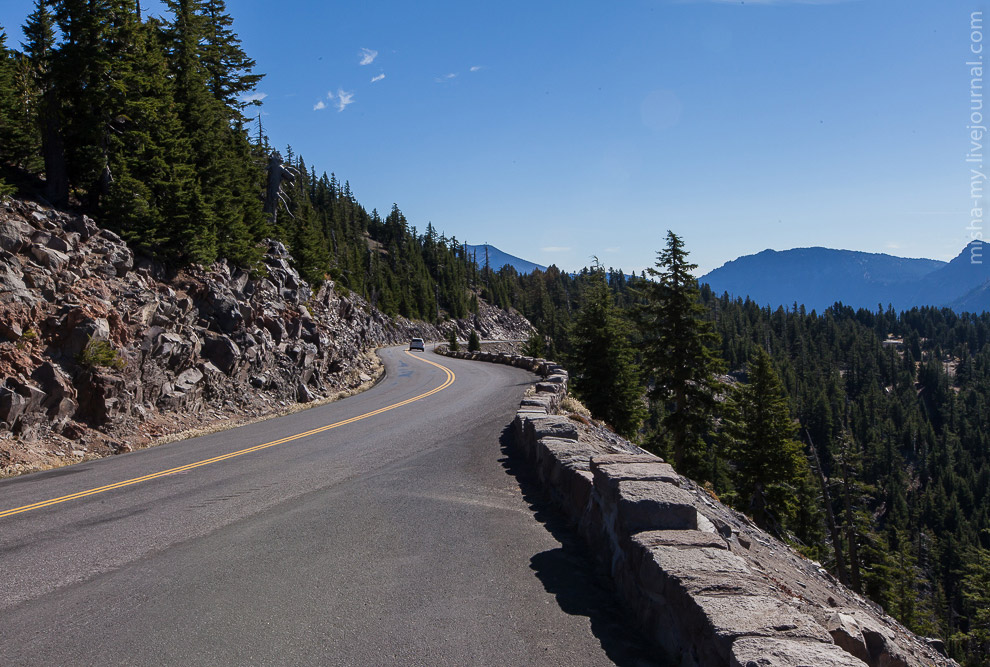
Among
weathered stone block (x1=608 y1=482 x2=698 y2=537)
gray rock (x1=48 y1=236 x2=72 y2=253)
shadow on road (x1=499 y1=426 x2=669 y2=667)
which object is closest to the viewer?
shadow on road (x1=499 y1=426 x2=669 y2=667)

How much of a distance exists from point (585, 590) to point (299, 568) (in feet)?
9.04

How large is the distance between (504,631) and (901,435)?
17142cm

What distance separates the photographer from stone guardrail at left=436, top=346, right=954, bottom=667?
323 centimetres

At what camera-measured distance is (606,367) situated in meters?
29.8

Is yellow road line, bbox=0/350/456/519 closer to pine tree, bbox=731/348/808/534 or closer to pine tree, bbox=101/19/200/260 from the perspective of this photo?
pine tree, bbox=101/19/200/260

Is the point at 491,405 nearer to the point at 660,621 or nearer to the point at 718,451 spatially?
the point at 660,621

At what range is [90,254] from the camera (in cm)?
1631

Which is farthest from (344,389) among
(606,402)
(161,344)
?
(606,402)

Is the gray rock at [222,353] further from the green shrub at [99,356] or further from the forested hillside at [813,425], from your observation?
the forested hillside at [813,425]

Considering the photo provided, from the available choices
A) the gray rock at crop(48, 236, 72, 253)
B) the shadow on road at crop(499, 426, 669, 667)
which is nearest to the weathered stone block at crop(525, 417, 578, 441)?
the shadow on road at crop(499, 426, 669, 667)

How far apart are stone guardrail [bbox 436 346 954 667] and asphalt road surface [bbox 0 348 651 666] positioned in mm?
297

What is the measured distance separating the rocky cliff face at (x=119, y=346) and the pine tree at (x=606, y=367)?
533 inches

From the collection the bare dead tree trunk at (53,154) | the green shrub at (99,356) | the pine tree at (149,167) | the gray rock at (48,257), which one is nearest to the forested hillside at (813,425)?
the green shrub at (99,356)

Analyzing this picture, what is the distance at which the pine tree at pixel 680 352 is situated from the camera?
2631 cm
